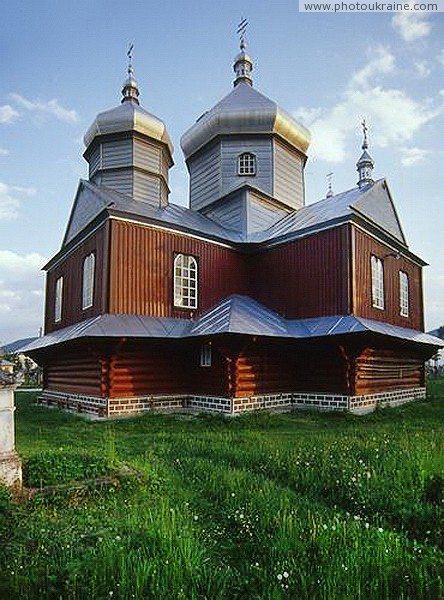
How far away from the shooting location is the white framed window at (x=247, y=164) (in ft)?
56.5

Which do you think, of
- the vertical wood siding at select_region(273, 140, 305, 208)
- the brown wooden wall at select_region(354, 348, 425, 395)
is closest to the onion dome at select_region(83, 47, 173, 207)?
the vertical wood siding at select_region(273, 140, 305, 208)

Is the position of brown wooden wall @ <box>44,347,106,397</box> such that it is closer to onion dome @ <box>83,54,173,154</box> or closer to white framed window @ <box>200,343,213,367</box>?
white framed window @ <box>200,343,213,367</box>

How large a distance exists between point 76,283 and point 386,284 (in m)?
10.1

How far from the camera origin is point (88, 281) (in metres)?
13.1

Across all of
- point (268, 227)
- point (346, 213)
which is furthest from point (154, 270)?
point (268, 227)

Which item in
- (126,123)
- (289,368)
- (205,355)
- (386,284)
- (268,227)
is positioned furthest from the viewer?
(126,123)

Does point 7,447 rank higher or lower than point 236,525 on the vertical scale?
higher

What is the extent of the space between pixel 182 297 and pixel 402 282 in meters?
8.27

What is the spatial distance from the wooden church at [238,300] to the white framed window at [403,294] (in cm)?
8

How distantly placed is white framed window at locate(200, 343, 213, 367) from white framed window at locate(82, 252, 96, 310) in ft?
11.3

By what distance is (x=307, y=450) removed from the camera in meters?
6.11

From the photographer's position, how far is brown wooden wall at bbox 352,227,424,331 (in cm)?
1227

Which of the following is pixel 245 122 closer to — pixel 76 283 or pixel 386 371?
pixel 76 283

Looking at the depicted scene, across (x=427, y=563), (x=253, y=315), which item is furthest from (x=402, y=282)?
(x=427, y=563)
